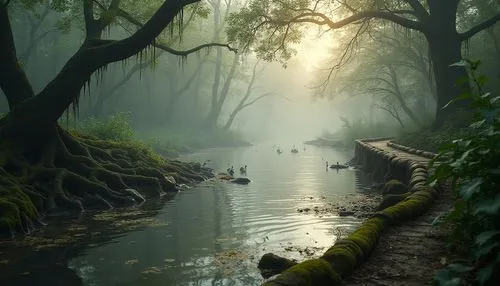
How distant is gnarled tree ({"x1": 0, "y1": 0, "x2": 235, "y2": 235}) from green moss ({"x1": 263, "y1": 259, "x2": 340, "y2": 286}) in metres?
8.81

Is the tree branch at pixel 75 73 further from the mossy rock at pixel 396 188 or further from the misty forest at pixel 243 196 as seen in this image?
the mossy rock at pixel 396 188

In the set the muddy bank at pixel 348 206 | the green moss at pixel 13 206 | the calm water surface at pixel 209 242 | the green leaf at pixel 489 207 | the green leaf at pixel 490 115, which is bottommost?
the calm water surface at pixel 209 242

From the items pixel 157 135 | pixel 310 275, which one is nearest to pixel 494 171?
pixel 310 275

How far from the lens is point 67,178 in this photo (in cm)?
1385

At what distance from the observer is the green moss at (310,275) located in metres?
4.15

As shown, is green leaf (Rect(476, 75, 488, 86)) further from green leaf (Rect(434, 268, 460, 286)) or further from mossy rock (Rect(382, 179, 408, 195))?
mossy rock (Rect(382, 179, 408, 195))

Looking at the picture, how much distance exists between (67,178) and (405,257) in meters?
11.4

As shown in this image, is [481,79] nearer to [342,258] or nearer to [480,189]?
[480,189]

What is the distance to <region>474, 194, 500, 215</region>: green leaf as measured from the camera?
3.10m

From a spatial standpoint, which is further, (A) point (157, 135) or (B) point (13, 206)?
(A) point (157, 135)

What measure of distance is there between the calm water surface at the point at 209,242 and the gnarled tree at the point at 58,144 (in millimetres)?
1663

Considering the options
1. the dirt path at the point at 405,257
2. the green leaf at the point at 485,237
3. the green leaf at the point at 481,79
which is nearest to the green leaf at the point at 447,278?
the green leaf at the point at 485,237

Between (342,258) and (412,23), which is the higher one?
(412,23)

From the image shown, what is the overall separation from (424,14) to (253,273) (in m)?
17.6
